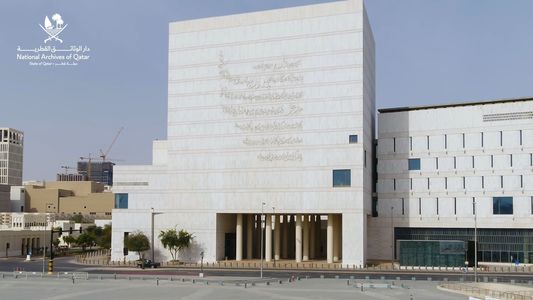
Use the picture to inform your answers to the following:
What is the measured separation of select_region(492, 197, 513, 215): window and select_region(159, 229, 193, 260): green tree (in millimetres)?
50288

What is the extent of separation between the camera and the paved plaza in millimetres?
60156

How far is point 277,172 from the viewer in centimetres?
10619

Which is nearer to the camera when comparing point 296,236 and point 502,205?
point 502,205

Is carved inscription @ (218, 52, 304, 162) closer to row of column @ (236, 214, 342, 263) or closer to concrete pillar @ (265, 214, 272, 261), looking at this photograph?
concrete pillar @ (265, 214, 272, 261)

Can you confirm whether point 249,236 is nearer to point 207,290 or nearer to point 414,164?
point 414,164

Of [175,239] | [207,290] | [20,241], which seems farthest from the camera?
[20,241]

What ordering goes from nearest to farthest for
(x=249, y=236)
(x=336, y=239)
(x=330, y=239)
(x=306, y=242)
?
(x=330, y=239) < (x=336, y=239) < (x=306, y=242) < (x=249, y=236)

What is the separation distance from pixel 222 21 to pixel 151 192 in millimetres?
32417

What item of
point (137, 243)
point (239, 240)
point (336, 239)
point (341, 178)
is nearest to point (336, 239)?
point (336, 239)

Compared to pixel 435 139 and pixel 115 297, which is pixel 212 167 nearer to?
pixel 435 139

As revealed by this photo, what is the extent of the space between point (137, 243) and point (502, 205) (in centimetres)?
6012

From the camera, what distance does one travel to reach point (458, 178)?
10856 centimetres

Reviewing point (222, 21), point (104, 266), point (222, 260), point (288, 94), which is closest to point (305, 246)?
point (222, 260)

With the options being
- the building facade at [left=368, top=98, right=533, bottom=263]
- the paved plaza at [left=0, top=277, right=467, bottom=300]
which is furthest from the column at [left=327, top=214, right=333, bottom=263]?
the paved plaza at [left=0, top=277, right=467, bottom=300]
